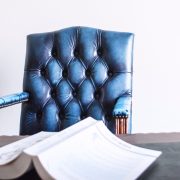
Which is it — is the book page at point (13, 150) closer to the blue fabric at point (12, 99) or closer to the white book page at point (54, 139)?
the white book page at point (54, 139)

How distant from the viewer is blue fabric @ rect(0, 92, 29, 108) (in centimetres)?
126

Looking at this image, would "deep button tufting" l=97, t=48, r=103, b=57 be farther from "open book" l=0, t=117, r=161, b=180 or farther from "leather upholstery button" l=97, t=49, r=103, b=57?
"open book" l=0, t=117, r=161, b=180

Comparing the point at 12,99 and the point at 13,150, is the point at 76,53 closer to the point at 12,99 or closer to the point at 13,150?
the point at 12,99

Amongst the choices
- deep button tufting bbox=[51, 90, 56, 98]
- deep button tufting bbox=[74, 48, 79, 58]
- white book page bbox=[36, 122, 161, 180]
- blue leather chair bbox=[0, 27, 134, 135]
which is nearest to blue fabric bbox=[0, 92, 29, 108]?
blue leather chair bbox=[0, 27, 134, 135]

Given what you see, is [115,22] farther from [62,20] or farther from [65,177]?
[65,177]

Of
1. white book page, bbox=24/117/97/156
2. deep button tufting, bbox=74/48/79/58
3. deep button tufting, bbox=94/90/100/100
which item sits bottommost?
deep button tufting, bbox=94/90/100/100

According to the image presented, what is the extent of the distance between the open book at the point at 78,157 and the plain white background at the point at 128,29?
1.13 meters

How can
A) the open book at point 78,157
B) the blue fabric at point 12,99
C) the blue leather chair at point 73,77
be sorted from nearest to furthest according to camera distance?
the open book at point 78,157 < the blue fabric at point 12,99 < the blue leather chair at point 73,77

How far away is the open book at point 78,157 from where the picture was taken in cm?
56

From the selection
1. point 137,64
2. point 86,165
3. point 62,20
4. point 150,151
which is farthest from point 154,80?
point 86,165

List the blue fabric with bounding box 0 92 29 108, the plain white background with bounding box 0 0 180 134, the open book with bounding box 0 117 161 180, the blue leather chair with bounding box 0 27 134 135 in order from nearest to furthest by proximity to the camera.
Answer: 1. the open book with bounding box 0 117 161 180
2. the blue fabric with bounding box 0 92 29 108
3. the blue leather chair with bounding box 0 27 134 135
4. the plain white background with bounding box 0 0 180 134

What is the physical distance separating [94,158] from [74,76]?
0.81 m

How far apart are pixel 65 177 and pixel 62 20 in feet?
4.55

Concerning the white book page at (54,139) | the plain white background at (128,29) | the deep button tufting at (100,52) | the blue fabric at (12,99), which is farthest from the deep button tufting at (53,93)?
the white book page at (54,139)
